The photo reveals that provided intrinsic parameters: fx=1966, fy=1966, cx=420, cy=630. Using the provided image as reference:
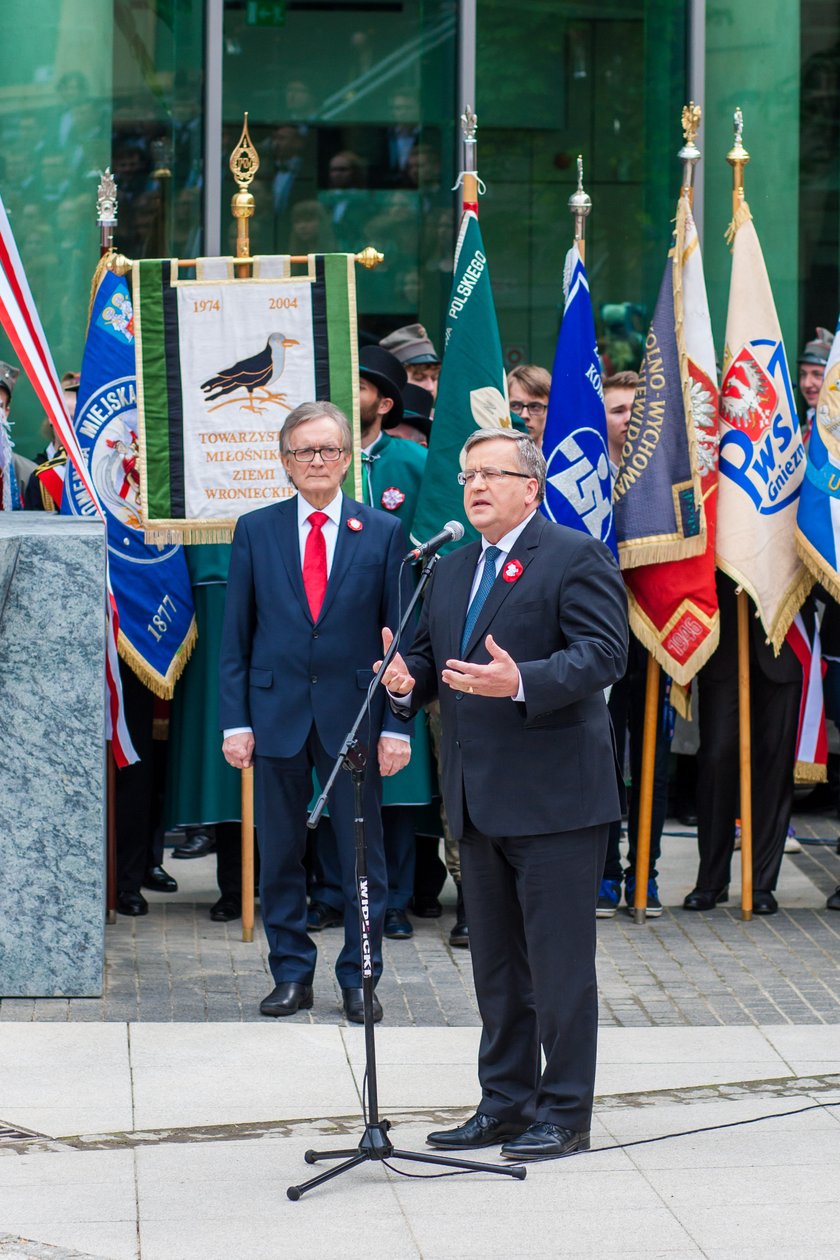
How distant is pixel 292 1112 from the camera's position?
571 cm

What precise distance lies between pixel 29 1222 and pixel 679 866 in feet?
17.1

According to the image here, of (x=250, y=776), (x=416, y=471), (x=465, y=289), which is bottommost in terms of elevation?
(x=250, y=776)

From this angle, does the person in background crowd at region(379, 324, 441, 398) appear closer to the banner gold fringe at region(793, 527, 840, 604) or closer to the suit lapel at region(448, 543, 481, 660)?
the banner gold fringe at region(793, 527, 840, 604)

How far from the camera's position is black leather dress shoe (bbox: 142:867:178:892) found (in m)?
Answer: 8.70

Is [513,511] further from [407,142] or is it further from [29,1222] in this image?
[407,142]

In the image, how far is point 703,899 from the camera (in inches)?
333

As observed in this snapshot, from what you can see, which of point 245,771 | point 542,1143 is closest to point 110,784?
point 245,771

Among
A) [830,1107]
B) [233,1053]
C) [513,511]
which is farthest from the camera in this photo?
[233,1053]

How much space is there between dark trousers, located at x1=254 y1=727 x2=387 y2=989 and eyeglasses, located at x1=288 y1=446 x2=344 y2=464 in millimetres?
929

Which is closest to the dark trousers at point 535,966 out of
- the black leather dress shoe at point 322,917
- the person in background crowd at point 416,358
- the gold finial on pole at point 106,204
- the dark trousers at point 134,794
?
the black leather dress shoe at point 322,917

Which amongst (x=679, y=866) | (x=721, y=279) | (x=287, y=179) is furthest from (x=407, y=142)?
(x=679, y=866)

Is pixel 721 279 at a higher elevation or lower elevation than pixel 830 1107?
higher

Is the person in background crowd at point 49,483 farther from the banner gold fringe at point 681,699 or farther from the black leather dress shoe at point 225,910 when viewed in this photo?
the banner gold fringe at point 681,699

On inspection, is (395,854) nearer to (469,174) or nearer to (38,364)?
(38,364)
